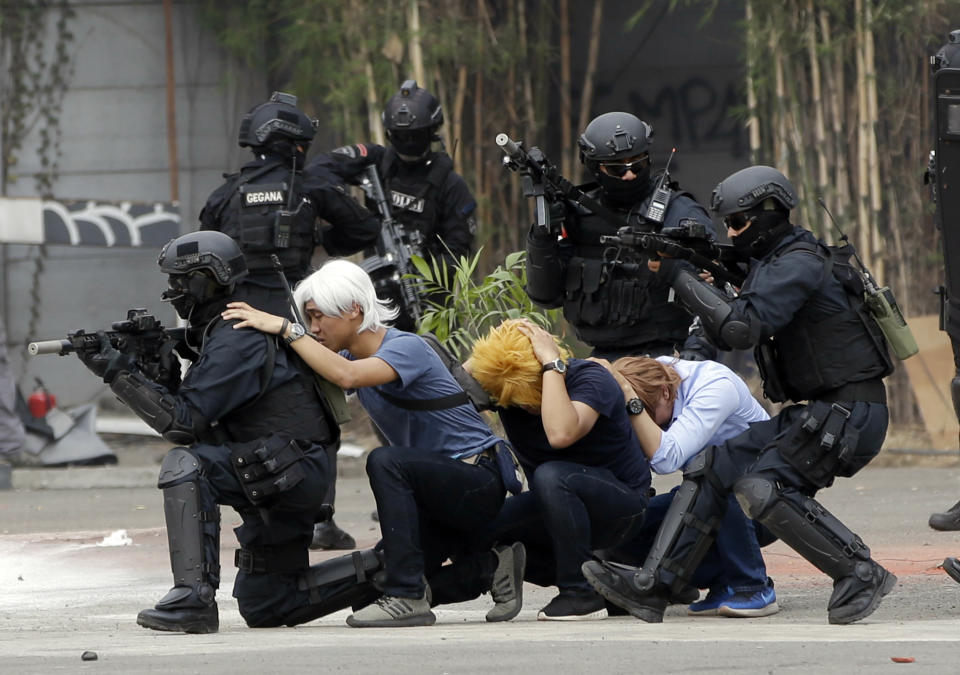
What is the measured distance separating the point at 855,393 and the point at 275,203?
2.80 metres

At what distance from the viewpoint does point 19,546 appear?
276 inches

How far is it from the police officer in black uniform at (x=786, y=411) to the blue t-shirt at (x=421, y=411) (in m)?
0.59

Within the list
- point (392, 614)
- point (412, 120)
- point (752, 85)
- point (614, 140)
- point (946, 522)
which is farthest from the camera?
point (752, 85)

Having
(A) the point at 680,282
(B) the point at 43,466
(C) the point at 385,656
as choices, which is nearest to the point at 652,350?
(A) the point at 680,282

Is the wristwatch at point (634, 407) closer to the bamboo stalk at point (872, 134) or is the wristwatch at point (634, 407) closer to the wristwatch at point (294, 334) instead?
the wristwatch at point (294, 334)

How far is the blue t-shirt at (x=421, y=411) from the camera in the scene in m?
5.07

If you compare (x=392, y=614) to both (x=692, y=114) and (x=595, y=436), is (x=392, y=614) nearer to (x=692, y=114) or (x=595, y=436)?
(x=595, y=436)

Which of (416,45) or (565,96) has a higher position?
(416,45)

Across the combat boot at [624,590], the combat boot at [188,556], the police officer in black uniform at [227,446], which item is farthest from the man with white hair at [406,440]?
the combat boot at [188,556]

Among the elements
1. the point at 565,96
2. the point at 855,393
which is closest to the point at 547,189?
the point at 855,393

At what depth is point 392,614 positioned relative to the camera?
16.4 feet

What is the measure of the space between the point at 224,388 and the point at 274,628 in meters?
0.80

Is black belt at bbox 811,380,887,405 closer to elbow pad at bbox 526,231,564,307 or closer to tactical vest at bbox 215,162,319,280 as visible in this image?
elbow pad at bbox 526,231,564,307

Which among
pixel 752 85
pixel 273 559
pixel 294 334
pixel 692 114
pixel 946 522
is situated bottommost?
pixel 946 522
